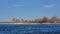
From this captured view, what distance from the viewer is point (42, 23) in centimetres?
6706

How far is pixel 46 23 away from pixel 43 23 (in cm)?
134

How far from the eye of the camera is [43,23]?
68062 mm

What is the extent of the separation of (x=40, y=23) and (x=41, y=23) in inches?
13.3

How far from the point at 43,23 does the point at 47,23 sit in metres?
1.63

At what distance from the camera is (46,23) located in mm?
68875

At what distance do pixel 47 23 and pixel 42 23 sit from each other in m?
2.56

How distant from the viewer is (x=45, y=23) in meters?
68.4

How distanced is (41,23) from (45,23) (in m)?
2.07

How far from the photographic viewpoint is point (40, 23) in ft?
219

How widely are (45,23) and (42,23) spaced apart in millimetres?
1759

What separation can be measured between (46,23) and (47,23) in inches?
13.3

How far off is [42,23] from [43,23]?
3.53ft

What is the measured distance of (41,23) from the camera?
2635 inches
